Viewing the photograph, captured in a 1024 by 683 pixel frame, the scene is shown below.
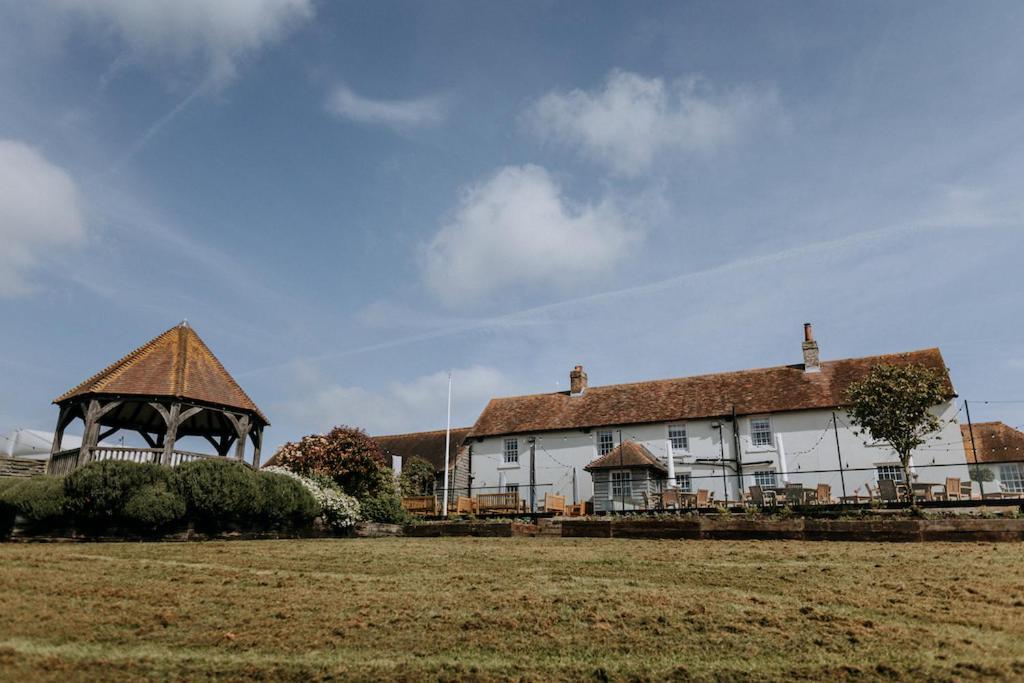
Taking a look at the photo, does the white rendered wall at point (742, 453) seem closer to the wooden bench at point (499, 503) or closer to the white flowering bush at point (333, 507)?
the wooden bench at point (499, 503)

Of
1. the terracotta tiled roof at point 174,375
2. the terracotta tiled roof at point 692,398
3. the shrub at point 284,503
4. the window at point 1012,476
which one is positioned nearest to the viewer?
the shrub at point 284,503

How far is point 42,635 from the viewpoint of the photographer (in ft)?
23.1

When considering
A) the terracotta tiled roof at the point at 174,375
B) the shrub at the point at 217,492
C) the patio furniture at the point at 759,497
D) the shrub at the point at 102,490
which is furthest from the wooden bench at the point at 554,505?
the shrub at the point at 102,490

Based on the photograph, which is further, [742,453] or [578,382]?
[578,382]

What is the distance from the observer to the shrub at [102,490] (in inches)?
619

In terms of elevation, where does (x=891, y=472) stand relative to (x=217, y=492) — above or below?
above

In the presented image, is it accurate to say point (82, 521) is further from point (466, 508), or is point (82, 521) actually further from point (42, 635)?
point (466, 508)

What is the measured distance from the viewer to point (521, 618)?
7816mm

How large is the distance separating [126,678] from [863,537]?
43.1ft

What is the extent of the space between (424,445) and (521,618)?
39937 mm

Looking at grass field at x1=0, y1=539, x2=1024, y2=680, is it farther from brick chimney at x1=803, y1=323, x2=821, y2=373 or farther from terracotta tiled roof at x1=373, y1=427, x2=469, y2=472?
terracotta tiled roof at x1=373, y1=427, x2=469, y2=472

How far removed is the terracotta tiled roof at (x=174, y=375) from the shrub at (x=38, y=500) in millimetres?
5055

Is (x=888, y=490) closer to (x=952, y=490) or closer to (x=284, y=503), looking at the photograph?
(x=952, y=490)

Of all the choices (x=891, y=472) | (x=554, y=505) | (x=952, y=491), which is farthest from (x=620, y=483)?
(x=952, y=491)
